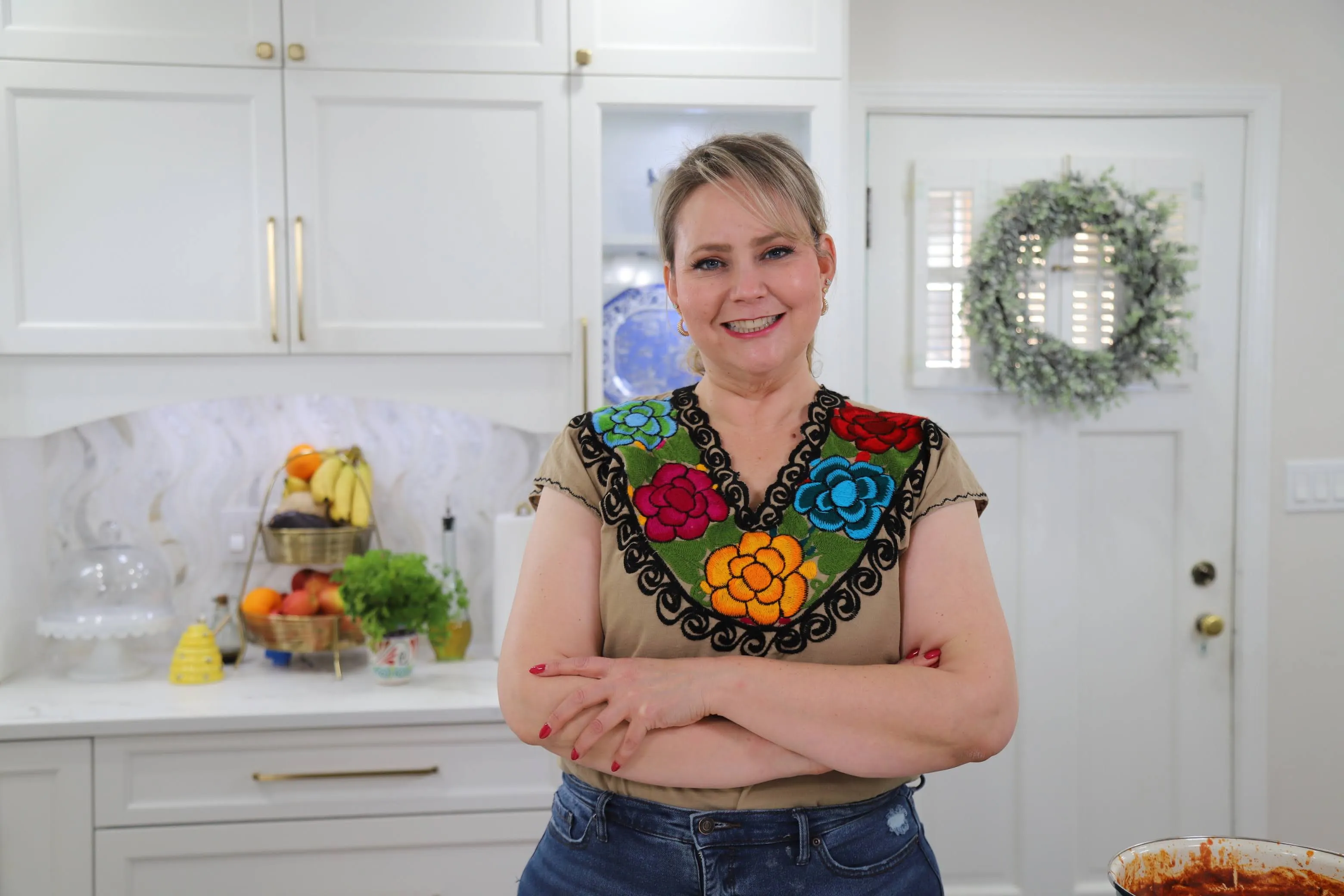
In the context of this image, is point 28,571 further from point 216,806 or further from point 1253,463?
point 1253,463

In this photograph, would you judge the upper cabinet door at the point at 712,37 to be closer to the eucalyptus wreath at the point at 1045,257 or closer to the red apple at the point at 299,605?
the eucalyptus wreath at the point at 1045,257

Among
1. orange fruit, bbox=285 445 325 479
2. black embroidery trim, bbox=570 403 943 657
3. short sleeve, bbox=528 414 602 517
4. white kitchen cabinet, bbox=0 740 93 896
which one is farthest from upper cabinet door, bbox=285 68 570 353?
black embroidery trim, bbox=570 403 943 657

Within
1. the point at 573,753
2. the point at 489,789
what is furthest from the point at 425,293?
the point at 573,753

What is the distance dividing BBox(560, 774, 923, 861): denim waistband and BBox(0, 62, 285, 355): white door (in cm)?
134

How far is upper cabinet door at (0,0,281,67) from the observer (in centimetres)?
196

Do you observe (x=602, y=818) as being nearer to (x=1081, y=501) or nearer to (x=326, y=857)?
(x=326, y=857)

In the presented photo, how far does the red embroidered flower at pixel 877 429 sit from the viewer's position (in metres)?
1.14

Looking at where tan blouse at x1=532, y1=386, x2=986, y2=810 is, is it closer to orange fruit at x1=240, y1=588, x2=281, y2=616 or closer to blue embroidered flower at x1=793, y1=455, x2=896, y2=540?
blue embroidered flower at x1=793, y1=455, x2=896, y2=540

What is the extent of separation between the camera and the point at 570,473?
1129mm

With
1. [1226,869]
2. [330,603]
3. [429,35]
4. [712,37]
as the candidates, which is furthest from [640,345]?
[1226,869]

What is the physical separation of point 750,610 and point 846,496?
16 cm

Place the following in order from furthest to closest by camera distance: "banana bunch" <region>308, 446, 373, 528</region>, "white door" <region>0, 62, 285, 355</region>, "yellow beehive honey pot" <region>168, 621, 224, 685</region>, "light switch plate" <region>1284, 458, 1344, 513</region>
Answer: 1. "light switch plate" <region>1284, 458, 1344, 513</region>
2. "banana bunch" <region>308, 446, 373, 528</region>
3. "yellow beehive honey pot" <region>168, 621, 224, 685</region>
4. "white door" <region>0, 62, 285, 355</region>

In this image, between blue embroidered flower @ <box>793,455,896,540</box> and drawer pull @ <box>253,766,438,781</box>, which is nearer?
blue embroidered flower @ <box>793,455,896,540</box>

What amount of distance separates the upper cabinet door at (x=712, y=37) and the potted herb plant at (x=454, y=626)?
1.07 metres
